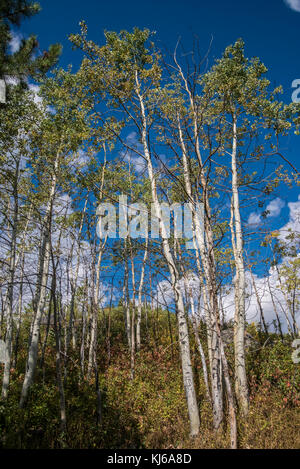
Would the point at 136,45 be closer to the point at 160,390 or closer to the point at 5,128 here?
the point at 5,128

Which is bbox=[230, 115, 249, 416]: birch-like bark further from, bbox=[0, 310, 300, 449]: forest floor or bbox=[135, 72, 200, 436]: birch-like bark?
bbox=[135, 72, 200, 436]: birch-like bark

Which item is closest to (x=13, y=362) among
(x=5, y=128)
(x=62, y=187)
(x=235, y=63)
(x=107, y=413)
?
(x=107, y=413)

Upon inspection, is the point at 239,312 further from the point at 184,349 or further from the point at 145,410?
the point at 145,410

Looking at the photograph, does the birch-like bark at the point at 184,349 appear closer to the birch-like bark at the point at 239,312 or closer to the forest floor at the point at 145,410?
the forest floor at the point at 145,410

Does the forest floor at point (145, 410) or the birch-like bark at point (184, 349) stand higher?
the birch-like bark at point (184, 349)

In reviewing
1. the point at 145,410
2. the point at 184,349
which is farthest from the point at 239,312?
the point at 145,410

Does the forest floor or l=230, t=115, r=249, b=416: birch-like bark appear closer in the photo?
the forest floor

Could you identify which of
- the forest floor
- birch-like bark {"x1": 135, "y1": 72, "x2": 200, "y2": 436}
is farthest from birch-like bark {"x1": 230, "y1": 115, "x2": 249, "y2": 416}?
birch-like bark {"x1": 135, "y1": 72, "x2": 200, "y2": 436}

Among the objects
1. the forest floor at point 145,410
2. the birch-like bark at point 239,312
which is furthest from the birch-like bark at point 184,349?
the birch-like bark at point 239,312

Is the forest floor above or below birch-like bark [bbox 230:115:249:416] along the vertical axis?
below
